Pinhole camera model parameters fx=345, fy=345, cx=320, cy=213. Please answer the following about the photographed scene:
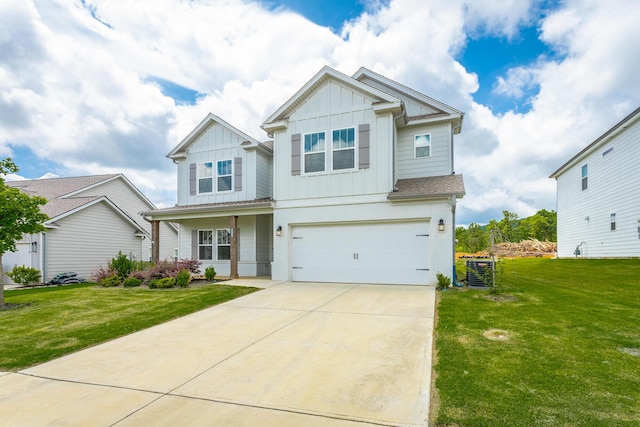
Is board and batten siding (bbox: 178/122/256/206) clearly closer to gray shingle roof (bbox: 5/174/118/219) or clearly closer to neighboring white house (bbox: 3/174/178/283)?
neighboring white house (bbox: 3/174/178/283)

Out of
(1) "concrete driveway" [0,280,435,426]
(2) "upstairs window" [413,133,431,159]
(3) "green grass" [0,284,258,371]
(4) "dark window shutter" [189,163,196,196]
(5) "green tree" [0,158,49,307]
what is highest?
(2) "upstairs window" [413,133,431,159]

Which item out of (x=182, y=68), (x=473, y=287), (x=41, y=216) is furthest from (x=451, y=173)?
(x=41, y=216)

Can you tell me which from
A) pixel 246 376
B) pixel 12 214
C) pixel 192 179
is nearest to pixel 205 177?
pixel 192 179

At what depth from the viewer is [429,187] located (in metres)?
11.2

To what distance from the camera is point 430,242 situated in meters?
10.6

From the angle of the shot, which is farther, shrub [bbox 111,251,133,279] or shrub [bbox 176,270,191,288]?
shrub [bbox 111,251,133,279]

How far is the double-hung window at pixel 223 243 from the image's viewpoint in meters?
15.3

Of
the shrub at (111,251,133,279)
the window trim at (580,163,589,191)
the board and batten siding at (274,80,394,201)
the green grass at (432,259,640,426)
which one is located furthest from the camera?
the window trim at (580,163,589,191)

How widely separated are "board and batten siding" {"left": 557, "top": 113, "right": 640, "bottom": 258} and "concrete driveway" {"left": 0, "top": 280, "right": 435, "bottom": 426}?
1314 centimetres

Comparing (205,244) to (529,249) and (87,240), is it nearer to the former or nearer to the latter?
(87,240)

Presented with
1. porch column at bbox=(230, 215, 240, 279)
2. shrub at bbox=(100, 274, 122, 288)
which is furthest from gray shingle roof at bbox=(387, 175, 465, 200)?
shrub at bbox=(100, 274, 122, 288)

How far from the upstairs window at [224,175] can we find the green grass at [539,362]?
10.3 meters

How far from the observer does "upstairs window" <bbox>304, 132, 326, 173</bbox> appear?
12.2m

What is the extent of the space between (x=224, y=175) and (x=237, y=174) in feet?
2.32
